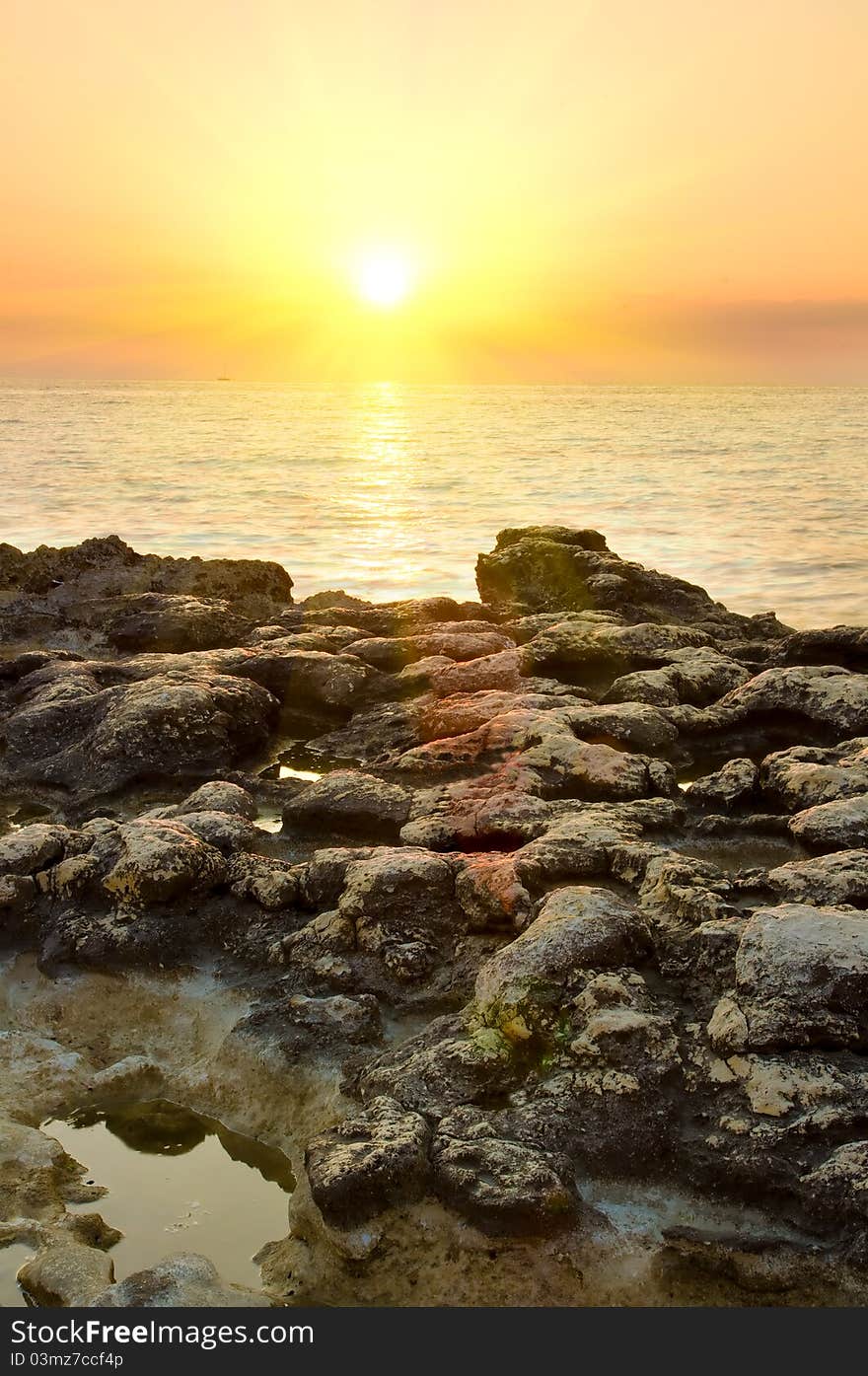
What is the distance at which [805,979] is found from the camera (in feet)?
12.6

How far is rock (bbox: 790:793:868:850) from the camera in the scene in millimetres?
5148

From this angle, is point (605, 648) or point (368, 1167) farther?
point (605, 648)

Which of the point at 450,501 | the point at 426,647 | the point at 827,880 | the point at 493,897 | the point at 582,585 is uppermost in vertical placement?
the point at 450,501

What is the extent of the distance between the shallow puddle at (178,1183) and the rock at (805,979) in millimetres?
1821

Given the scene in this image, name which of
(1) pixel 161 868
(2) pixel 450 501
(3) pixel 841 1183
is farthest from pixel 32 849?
(2) pixel 450 501

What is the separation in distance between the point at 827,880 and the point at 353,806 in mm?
2684

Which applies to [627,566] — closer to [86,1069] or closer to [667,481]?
[86,1069]

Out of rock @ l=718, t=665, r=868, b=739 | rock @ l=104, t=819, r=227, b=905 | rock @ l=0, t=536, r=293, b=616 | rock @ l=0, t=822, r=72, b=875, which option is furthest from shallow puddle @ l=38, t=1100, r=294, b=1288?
rock @ l=0, t=536, r=293, b=616

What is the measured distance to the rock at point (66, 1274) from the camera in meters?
3.26

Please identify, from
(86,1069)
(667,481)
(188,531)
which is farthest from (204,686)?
(667,481)

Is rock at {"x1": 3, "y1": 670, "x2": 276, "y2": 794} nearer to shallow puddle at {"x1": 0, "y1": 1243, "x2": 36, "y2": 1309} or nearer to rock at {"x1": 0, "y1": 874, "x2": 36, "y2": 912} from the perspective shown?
rock at {"x1": 0, "y1": 874, "x2": 36, "y2": 912}

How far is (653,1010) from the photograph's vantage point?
4000 millimetres

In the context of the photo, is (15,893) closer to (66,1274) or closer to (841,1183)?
(66,1274)

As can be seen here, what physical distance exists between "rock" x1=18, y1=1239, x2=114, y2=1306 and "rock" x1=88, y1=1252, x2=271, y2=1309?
10 cm
